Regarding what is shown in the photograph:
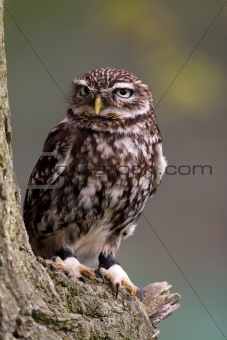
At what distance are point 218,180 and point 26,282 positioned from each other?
2069 mm

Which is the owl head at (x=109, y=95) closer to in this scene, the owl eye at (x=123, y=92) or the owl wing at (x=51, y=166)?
the owl eye at (x=123, y=92)

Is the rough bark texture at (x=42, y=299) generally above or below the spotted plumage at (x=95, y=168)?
below

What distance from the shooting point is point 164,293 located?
2.71 meters

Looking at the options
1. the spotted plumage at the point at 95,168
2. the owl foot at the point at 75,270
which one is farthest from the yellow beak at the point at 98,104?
the owl foot at the point at 75,270

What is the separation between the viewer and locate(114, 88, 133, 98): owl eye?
9.20 feet

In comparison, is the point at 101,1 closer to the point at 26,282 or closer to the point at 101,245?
the point at 101,245

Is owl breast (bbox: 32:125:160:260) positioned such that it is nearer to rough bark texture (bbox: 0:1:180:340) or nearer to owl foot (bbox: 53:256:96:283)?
owl foot (bbox: 53:256:96:283)

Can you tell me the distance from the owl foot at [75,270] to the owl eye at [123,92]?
0.69 m

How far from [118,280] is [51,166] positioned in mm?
518

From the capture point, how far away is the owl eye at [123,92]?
2.80 m

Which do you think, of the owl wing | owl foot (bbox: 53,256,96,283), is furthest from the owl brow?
owl foot (bbox: 53,256,96,283)

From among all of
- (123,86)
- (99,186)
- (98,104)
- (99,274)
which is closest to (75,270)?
(99,274)

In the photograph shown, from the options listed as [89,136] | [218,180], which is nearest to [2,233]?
[89,136]

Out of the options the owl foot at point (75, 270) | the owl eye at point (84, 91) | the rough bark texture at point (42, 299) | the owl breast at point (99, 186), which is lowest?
the rough bark texture at point (42, 299)
